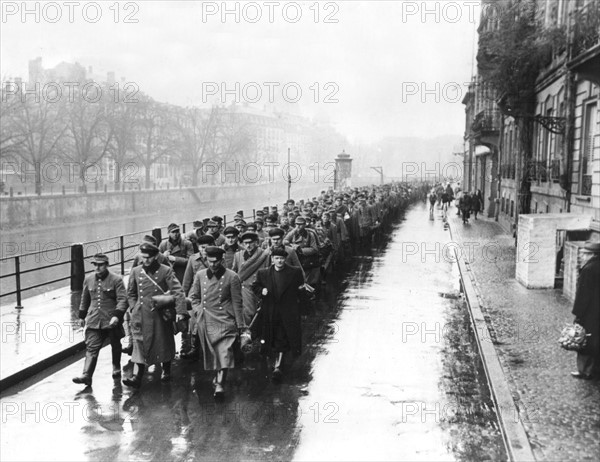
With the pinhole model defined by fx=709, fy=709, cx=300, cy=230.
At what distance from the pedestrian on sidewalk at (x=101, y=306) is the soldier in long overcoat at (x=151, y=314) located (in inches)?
9.5

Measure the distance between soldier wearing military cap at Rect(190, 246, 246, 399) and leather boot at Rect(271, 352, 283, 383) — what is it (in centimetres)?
79

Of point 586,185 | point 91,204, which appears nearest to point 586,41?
point 586,185

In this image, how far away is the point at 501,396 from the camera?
782 centimetres

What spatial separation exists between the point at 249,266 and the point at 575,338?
14.4 feet

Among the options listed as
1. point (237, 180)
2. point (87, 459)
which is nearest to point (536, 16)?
point (87, 459)

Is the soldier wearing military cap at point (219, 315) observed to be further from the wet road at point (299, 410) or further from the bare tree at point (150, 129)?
the bare tree at point (150, 129)

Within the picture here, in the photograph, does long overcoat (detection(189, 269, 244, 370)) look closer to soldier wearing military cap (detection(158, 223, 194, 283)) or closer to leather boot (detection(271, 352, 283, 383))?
leather boot (detection(271, 352, 283, 383))

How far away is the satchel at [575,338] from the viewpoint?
8.41 m

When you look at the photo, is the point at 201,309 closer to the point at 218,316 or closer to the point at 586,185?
the point at 218,316

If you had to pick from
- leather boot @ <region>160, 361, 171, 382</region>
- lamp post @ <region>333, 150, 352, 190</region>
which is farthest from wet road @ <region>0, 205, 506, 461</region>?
lamp post @ <region>333, 150, 352, 190</region>

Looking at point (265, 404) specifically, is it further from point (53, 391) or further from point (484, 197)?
point (484, 197)

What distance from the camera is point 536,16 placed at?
25219mm

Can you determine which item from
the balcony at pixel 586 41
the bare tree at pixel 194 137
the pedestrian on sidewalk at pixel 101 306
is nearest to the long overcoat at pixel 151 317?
the pedestrian on sidewalk at pixel 101 306

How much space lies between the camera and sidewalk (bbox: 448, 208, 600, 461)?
661 centimetres
